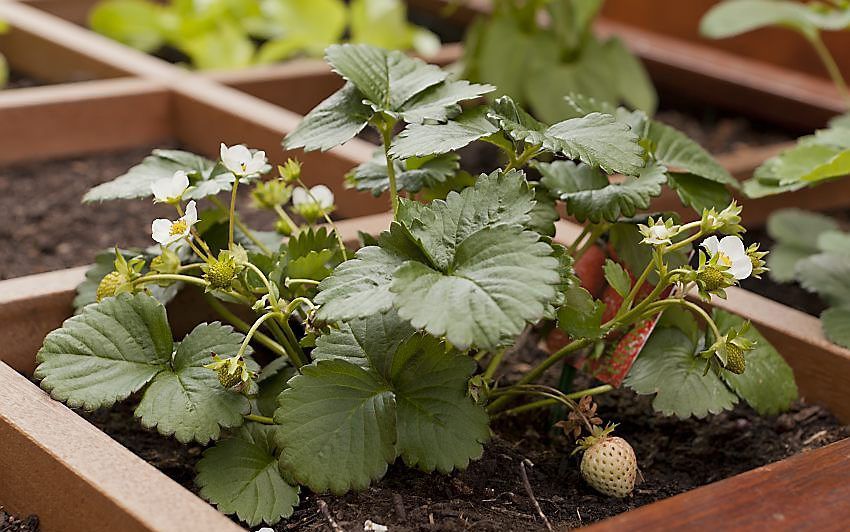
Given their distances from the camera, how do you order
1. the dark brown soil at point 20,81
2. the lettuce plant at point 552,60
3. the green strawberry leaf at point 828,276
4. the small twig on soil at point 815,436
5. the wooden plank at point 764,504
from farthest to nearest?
the dark brown soil at point 20,81 → the lettuce plant at point 552,60 → the green strawberry leaf at point 828,276 → the small twig on soil at point 815,436 → the wooden plank at point 764,504

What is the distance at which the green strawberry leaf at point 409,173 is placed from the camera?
92cm

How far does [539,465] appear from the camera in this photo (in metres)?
0.91

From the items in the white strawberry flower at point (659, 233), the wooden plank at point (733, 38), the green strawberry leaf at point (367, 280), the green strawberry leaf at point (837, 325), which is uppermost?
the green strawberry leaf at point (367, 280)

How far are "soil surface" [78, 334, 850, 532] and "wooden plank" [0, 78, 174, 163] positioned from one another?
722 millimetres

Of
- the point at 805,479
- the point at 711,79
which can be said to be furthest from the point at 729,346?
the point at 711,79

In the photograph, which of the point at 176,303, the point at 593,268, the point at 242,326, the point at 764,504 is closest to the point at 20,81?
the point at 176,303

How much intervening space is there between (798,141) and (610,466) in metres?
0.55

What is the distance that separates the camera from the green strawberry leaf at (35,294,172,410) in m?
0.81

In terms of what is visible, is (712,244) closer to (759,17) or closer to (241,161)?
(241,161)

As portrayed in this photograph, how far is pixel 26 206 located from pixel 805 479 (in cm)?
111

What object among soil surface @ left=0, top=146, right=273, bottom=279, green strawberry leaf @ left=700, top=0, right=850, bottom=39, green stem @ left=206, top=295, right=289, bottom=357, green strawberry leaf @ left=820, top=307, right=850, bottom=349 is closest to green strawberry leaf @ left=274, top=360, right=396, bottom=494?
green stem @ left=206, top=295, right=289, bottom=357

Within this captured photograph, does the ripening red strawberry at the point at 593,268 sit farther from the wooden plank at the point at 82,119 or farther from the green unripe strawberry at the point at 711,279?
the wooden plank at the point at 82,119

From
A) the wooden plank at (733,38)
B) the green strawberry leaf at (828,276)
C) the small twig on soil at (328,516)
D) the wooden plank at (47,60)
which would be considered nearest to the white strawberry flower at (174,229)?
the small twig on soil at (328,516)

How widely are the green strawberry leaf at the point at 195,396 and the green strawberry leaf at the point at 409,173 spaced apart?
7.7 inches
